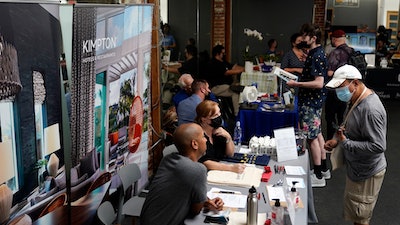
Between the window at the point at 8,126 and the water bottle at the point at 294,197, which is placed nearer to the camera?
the window at the point at 8,126

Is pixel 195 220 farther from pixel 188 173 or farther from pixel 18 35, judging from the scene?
pixel 18 35

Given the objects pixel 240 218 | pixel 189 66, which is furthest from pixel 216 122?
pixel 189 66

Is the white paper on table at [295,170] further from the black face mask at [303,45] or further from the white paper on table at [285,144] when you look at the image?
the black face mask at [303,45]

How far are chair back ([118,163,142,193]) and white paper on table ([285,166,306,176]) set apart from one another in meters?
1.13

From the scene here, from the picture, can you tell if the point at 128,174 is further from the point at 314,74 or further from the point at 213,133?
the point at 314,74

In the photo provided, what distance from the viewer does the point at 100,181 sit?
3.56 metres

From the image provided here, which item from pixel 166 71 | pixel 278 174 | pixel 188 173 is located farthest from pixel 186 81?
pixel 188 173

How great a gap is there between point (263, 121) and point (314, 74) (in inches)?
33.4

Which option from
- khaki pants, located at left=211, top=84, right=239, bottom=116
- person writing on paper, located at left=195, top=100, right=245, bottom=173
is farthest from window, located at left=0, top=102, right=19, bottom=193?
khaki pants, located at left=211, top=84, right=239, bottom=116

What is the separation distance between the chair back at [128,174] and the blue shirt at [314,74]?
214 centimetres

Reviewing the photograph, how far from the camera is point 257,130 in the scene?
18.0ft

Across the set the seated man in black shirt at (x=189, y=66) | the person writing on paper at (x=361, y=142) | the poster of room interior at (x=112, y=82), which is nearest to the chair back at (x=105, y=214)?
the poster of room interior at (x=112, y=82)

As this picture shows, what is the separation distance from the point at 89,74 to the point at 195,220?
3.85 ft

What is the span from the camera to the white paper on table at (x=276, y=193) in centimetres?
301
